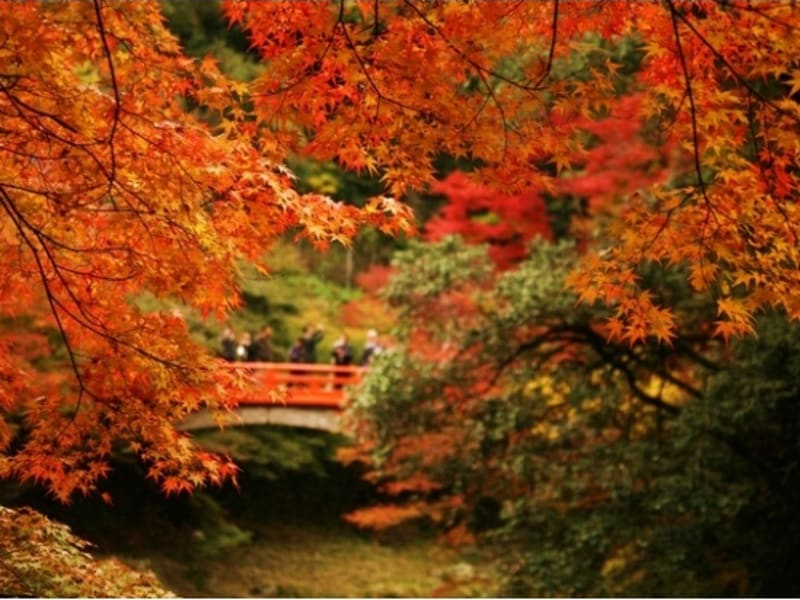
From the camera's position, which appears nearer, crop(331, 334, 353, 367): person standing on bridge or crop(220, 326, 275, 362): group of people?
crop(220, 326, 275, 362): group of people

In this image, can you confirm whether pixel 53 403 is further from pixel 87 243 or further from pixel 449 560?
pixel 449 560

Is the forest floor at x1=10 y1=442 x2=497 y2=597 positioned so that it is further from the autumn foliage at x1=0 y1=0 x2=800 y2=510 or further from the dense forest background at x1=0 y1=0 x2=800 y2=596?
the autumn foliage at x1=0 y1=0 x2=800 y2=510

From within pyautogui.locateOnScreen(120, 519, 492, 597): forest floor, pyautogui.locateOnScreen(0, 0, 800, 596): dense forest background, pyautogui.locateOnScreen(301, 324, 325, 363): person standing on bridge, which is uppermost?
pyautogui.locateOnScreen(301, 324, 325, 363): person standing on bridge

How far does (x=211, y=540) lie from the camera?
542 inches

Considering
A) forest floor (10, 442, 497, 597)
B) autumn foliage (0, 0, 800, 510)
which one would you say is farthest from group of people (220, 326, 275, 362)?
autumn foliage (0, 0, 800, 510)

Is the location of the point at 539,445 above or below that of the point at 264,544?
above

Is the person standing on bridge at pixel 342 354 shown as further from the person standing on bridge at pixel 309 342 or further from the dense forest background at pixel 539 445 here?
the dense forest background at pixel 539 445

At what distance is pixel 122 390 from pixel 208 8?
16.9 m

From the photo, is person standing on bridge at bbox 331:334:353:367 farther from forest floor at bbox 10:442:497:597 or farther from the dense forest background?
forest floor at bbox 10:442:497:597

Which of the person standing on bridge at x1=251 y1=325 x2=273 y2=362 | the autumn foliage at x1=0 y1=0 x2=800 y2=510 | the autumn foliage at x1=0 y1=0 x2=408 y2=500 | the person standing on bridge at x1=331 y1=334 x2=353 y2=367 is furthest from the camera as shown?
the person standing on bridge at x1=331 y1=334 x2=353 y2=367

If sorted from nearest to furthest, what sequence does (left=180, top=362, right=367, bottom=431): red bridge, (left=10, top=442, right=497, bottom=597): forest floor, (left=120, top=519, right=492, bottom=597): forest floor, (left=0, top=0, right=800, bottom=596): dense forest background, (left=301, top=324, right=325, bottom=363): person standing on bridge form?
(left=0, top=0, right=800, bottom=596): dense forest background
(left=120, top=519, right=492, bottom=597): forest floor
(left=10, top=442, right=497, bottom=597): forest floor
(left=180, top=362, right=367, bottom=431): red bridge
(left=301, top=324, right=325, bottom=363): person standing on bridge

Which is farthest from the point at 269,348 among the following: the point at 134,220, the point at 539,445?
the point at 134,220

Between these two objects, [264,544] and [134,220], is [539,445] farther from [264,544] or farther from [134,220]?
[264,544]

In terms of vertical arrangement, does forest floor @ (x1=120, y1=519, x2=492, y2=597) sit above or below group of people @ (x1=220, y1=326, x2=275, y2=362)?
below
